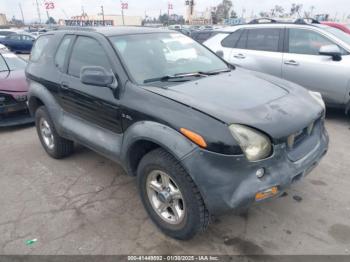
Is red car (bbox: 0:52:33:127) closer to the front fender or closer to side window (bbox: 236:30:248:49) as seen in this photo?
the front fender

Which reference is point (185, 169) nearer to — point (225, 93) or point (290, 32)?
point (225, 93)

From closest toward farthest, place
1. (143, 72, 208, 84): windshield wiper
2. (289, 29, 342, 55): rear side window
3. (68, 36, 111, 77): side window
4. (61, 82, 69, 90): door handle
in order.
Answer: (143, 72, 208, 84): windshield wiper
(68, 36, 111, 77): side window
(61, 82, 69, 90): door handle
(289, 29, 342, 55): rear side window

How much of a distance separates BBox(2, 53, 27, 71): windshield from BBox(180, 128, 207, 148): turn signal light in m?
5.34

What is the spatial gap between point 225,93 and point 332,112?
14.1 ft

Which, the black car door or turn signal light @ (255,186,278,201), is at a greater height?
the black car door

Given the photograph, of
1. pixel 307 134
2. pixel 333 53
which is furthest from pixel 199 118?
pixel 333 53

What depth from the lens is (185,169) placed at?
2.25 m

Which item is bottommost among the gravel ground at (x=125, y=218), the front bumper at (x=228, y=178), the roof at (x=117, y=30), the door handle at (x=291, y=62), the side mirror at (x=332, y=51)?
the gravel ground at (x=125, y=218)

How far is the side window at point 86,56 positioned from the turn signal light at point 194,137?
1.21 m

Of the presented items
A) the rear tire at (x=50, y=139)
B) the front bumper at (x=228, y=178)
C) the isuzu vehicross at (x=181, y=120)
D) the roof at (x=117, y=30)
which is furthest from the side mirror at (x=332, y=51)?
the rear tire at (x=50, y=139)

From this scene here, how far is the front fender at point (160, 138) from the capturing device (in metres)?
2.22

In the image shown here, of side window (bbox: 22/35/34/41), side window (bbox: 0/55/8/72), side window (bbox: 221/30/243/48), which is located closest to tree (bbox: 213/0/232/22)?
side window (bbox: 22/35/34/41)

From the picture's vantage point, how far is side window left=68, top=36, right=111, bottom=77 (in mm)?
3112

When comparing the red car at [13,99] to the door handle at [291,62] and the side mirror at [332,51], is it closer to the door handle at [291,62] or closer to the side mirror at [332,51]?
the door handle at [291,62]
